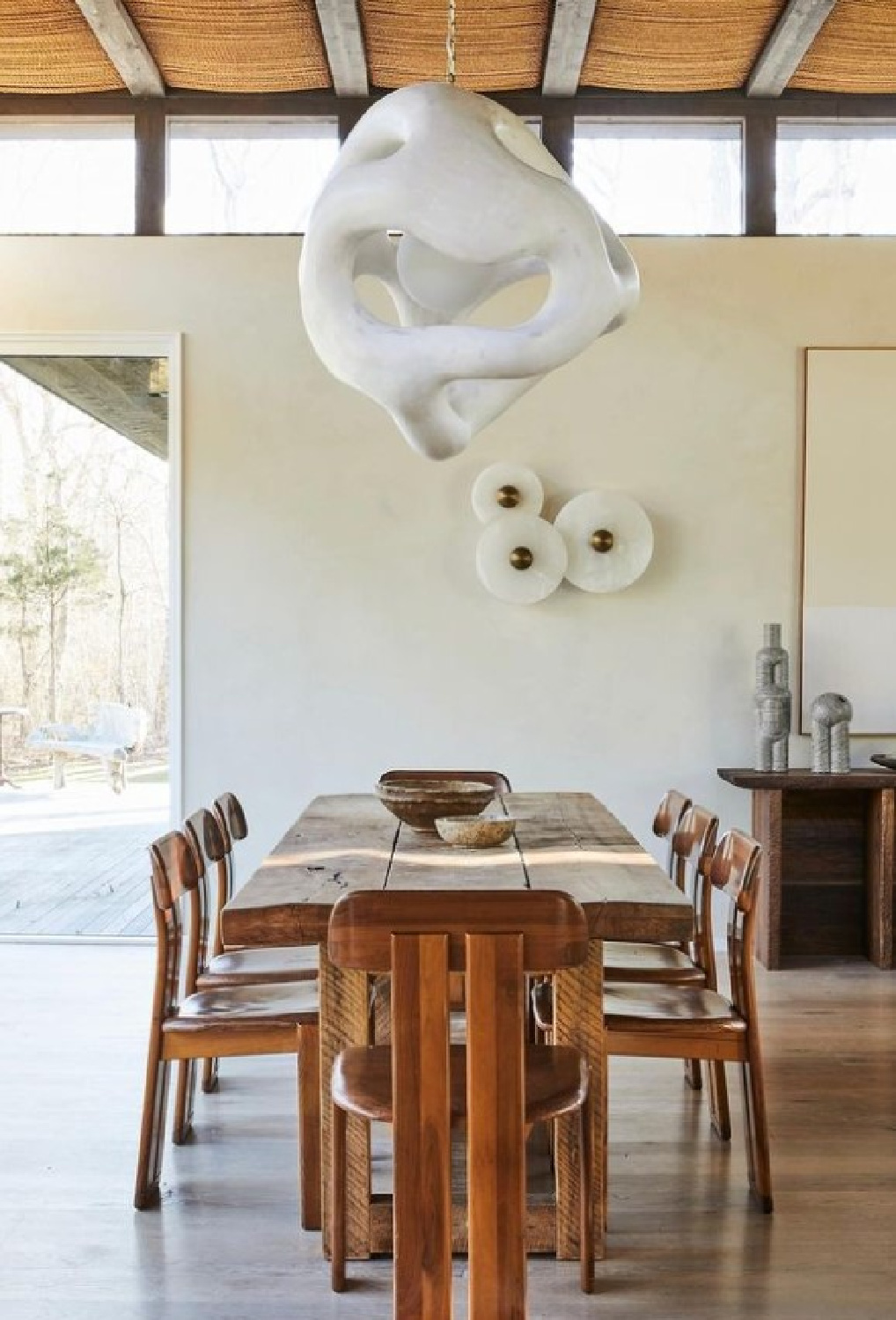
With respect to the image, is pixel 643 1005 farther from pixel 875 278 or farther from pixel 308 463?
pixel 875 278

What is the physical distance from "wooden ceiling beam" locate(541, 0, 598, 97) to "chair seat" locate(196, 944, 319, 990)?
382 cm

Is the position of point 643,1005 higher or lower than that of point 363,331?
lower

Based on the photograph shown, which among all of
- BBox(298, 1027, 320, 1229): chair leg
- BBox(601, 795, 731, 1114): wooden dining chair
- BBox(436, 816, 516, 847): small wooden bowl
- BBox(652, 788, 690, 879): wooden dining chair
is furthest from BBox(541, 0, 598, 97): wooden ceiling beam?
BBox(298, 1027, 320, 1229): chair leg

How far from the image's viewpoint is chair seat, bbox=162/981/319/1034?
299 cm

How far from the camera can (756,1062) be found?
3.04 meters

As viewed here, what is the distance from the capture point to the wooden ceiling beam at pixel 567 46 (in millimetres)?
5199

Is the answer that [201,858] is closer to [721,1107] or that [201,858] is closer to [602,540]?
[721,1107]

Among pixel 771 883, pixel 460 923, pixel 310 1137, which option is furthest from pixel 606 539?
pixel 460 923

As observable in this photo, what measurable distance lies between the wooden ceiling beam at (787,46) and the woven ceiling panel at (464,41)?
3.13 feet

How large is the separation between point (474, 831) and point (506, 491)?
273cm

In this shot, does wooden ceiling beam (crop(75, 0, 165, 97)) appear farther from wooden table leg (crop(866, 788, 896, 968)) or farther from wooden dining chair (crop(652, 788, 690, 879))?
wooden table leg (crop(866, 788, 896, 968))

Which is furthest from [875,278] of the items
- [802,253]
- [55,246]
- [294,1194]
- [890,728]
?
[294,1194]

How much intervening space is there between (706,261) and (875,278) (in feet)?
2.47

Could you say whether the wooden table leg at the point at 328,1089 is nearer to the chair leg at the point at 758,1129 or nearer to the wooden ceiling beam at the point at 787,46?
A: the chair leg at the point at 758,1129
